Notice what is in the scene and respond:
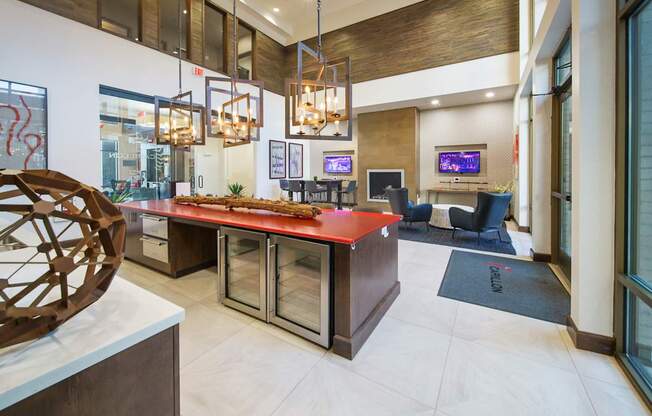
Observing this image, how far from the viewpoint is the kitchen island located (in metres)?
1.98

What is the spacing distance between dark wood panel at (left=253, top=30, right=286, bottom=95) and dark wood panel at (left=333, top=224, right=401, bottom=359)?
747cm

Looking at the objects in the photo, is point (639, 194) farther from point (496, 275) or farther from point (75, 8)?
point (75, 8)

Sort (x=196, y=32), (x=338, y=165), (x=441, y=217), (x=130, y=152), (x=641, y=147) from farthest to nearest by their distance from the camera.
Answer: (x=338, y=165), (x=196, y=32), (x=441, y=217), (x=130, y=152), (x=641, y=147)

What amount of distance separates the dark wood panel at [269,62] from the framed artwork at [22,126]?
16.7 ft

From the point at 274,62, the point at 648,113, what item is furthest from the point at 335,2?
the point at 648,113

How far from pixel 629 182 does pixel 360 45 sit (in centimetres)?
780

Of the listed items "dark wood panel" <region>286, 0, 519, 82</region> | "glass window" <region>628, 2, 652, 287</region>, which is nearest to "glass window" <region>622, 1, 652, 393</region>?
"glass window" <region>628, 2, 652, 287</region>

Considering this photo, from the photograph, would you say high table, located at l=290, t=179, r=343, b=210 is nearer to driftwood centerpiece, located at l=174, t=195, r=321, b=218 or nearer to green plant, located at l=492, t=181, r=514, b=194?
green plant, located at l=492, t=181, r=514, b=194

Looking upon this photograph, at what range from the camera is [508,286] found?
10.4 feet

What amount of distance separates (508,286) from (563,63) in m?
2.92

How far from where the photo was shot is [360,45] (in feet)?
26.7

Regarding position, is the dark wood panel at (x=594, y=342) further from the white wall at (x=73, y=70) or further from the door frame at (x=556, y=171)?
the white wall at (x=73, y=70)

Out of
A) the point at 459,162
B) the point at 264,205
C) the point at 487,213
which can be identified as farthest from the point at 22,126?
the point at 459,162

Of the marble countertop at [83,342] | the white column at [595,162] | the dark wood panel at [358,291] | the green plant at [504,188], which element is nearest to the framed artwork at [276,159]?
the green plant at [504,188]
